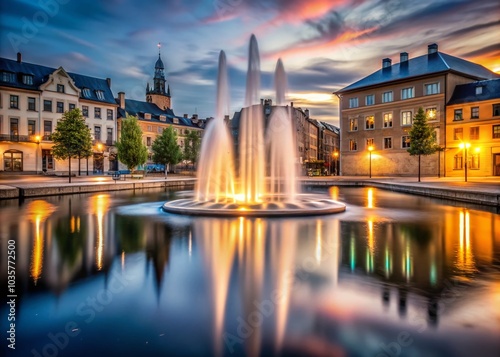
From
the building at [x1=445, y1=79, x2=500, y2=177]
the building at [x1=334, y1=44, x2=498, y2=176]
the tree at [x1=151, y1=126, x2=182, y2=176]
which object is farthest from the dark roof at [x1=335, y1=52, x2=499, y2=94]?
the tree at [x1=151, y1=126, x2=182, y2=176]

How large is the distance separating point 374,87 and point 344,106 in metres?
5.81

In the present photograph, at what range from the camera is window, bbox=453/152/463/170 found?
44.5m

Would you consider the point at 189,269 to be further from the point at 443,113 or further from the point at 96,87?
the point at 96,87

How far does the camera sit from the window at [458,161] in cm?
4453

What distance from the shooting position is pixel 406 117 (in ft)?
161

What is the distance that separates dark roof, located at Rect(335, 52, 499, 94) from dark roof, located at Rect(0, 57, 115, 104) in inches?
1661

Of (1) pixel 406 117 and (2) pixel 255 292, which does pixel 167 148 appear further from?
(2) pixel 255 292

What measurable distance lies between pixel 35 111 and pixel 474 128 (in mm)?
60475

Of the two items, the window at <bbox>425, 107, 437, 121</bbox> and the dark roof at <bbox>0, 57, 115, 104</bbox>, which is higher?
the dark roof at <bbox>0, 57, 115, 104</bbox>

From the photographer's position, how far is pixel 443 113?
45656 mm

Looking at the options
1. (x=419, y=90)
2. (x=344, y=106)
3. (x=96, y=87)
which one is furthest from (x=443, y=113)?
(x=96, y=87)

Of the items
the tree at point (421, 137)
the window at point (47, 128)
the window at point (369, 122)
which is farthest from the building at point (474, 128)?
the window at point (47, 128)

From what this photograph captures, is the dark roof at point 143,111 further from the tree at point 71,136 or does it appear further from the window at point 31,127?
the tree at point 71,136

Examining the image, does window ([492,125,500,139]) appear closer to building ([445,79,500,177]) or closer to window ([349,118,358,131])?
building ([445,79,500,177])
